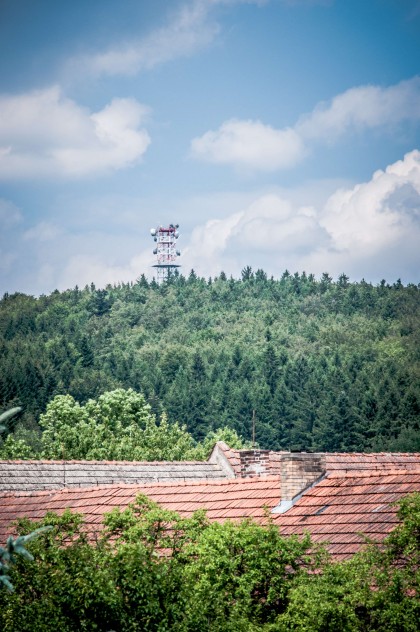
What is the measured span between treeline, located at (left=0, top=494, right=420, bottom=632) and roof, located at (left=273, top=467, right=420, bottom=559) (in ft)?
3.21

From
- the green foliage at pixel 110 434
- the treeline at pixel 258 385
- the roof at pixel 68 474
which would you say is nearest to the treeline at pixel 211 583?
the roof at pixel 68 474

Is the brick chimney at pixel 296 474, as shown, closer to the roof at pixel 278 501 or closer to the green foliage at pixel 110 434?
the roof at pixel 278 501

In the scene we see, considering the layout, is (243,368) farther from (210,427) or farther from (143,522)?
(143,522)

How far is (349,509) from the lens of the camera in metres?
22.3

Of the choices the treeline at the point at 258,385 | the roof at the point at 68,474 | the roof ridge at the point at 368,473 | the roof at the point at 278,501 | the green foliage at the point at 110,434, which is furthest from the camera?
the treeline at the point at 258,385

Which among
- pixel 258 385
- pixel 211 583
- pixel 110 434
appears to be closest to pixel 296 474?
pixel 211 583

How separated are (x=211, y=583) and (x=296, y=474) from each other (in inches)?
189

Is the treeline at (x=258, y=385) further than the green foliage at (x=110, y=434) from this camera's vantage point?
Yes

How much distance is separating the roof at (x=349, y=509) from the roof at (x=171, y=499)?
0.81 metres

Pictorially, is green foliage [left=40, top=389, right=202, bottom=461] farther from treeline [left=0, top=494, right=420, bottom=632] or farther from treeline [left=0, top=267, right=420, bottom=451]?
treeline [left=0, top=494, right=420, bottom=632]

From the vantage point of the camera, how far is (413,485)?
22031 mm

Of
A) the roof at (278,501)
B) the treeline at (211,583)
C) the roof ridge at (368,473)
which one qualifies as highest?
the roof ridge at (368,473)

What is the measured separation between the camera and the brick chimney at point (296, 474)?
931 inches

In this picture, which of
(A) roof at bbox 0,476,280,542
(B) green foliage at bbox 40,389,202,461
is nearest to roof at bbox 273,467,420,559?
(A) roof at bbox 0,476,280,542
